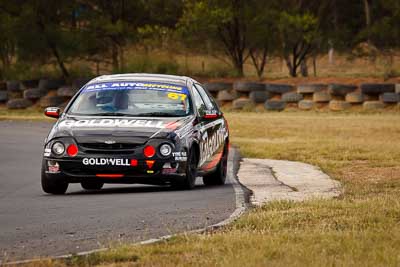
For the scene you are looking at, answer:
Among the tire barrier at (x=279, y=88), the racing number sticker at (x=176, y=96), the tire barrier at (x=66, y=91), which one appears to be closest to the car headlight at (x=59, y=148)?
the racing number sticker at (x=176, y=96)

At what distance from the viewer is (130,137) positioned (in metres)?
13.0

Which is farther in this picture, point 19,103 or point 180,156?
point 19,103

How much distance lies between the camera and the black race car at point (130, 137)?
42.5 feet

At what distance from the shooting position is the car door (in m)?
14.1

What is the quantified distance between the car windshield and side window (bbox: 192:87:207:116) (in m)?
0.17

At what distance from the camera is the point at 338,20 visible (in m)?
42.0

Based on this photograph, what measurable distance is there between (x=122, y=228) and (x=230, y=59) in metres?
31.7

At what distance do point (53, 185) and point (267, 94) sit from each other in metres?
23.8

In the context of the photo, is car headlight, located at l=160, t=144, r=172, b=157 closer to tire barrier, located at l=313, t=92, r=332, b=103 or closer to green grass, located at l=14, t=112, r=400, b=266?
green grass, located at l=14, t=112, r=400, b=266

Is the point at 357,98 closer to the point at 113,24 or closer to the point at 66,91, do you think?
the point at 113,24

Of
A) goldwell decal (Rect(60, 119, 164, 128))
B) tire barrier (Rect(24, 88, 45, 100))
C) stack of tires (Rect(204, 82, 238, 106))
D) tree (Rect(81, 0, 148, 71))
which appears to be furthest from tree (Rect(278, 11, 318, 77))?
goldwell decal (Rect(60, 119, 164, 128))

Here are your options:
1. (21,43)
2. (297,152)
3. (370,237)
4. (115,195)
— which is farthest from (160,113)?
(21,43)

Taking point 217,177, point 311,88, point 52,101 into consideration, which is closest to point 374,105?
point 311,88

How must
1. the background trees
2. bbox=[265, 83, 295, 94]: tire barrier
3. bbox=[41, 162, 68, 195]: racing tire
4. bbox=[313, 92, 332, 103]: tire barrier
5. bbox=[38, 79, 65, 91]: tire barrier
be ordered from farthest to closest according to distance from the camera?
bbox=[38, 79, 65, 91]: tire barrier → the background trees → bbox=[265, 83, 295, 94]: tire barrier → bbox=[313, 92, 332, 103]: tire barrier → bbox=[41, 162, 68, 195]: racing tire
